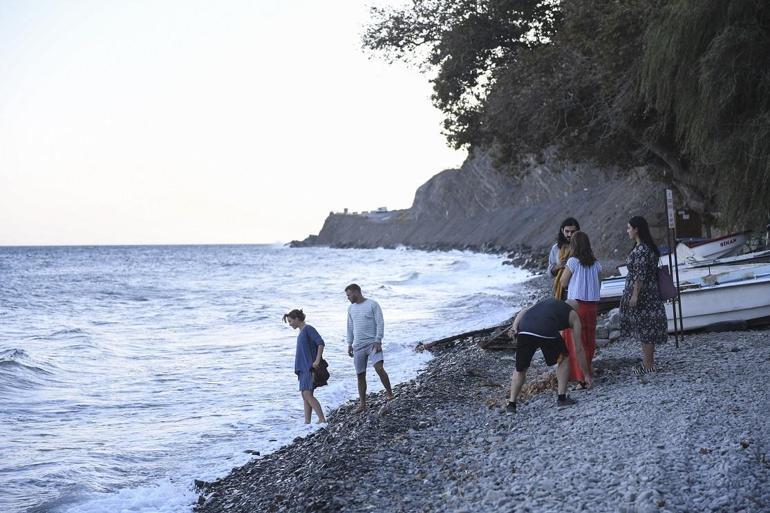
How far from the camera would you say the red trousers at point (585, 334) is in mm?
8578

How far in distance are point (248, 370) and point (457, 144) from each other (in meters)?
9.68

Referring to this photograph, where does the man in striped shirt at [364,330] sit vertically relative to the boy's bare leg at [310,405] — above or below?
above

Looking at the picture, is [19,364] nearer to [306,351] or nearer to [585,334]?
[306,351]

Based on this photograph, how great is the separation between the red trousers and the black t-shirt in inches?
17.2

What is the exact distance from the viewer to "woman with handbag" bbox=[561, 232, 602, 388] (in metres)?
8.49

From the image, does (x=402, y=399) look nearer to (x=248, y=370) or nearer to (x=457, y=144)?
(x=248, y=370)

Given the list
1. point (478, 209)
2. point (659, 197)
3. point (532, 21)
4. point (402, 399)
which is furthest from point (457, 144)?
point (478, 209)

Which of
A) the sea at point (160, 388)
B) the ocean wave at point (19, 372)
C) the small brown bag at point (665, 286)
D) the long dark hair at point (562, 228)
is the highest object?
the long dark hair at point (562, 228)

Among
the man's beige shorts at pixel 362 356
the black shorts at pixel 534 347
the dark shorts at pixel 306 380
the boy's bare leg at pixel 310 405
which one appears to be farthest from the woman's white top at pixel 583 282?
the boy's bare leg at pixel 310 405

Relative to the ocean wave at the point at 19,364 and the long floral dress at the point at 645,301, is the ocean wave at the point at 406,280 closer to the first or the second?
the ocean wave at the point at 19,364

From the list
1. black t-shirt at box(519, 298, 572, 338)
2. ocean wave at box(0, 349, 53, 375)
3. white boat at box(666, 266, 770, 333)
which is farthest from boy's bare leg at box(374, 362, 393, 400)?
ocean wave at box(0, 349, 53, 375)

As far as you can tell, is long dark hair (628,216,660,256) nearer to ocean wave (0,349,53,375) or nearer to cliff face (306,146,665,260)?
ocean wave (0,349,53,375)

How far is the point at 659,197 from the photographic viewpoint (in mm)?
39719

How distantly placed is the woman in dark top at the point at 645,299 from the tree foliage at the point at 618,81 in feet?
11.5
